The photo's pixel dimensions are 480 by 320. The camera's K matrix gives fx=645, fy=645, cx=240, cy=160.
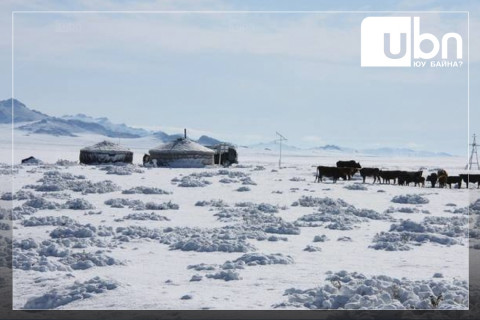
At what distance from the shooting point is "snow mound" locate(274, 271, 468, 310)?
9156 millimetres

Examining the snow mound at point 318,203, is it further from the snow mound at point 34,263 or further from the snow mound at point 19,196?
the snow mound at point 34,263

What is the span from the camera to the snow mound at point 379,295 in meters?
9.16

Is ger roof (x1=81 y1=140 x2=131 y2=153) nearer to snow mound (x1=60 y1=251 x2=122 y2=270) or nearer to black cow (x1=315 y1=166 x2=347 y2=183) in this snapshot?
black cow (x1=315 y1=166 x2=347 y2=183)

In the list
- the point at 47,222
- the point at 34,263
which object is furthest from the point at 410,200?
the point at 34,263

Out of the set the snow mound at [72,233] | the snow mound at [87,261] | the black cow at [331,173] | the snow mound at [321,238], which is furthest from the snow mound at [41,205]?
the black cow at [331,173]

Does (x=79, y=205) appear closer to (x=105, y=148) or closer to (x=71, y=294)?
(x=71, y=294)

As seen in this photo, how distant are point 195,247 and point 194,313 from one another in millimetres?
5140

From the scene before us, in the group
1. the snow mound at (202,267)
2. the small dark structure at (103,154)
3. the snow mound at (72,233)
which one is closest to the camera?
the snow mound at (202,267)

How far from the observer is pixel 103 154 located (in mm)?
53094

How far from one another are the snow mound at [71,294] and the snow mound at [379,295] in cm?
280

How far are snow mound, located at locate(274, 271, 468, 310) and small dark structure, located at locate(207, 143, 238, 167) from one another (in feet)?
147

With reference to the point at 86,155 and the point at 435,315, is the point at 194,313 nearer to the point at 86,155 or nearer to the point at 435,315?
the point at 435,315

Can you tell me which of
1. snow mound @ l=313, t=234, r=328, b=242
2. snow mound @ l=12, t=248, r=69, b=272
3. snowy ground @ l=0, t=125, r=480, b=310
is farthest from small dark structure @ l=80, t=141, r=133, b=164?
snow mound @ l=12, t=248, r=69, b=272

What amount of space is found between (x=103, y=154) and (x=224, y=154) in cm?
1101
